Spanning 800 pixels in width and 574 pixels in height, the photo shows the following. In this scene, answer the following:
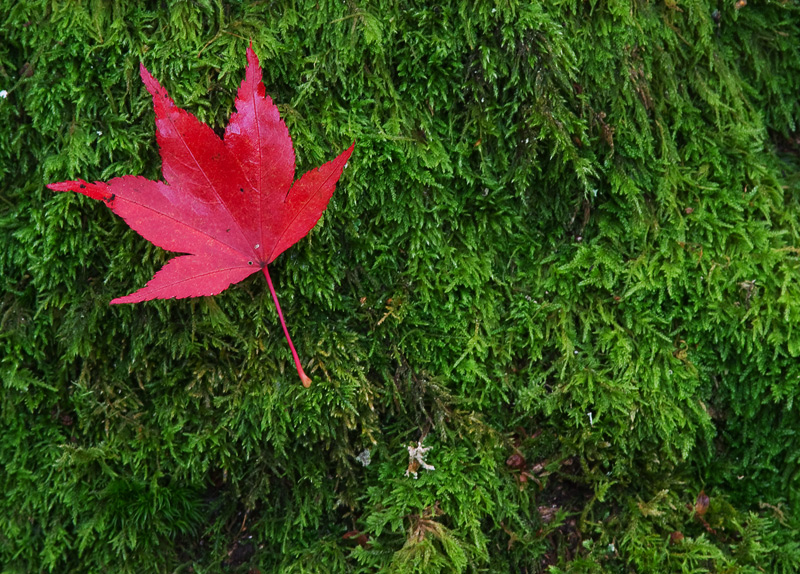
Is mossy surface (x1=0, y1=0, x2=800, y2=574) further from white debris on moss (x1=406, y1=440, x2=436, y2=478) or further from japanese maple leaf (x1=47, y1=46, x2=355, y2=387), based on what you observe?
japanese maple leaf (x1=47, y1=46, x2=355, y2=387)

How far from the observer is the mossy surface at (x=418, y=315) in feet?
6.89

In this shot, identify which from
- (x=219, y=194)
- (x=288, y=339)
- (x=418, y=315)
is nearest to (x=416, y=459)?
(x=418, y=315)

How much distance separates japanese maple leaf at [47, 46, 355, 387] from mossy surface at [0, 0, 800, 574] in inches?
7.2

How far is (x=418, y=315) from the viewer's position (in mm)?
2270

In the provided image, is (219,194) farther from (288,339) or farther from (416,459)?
(416,459)

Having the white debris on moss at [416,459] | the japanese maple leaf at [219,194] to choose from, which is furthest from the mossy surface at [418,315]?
the japanese maple leaf at [219,194]

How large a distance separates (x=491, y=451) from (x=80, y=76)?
2125 millimetres

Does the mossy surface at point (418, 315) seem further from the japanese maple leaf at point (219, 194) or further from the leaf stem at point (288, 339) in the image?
the japanese maple leaf at point (219, 194)

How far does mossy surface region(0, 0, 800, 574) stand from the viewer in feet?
6.89

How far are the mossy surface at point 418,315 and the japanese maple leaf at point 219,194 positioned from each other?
182 millimetres

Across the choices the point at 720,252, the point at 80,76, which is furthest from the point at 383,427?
the point at 80,76

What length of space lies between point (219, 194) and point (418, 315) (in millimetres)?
886

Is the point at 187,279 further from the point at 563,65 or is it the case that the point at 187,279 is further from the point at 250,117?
the point at 563,65

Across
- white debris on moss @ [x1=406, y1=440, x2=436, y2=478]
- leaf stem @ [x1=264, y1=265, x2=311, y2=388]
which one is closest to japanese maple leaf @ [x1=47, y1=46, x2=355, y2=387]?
leaf stem @ [x1=264, y1=265, x2=311, y2=388]
